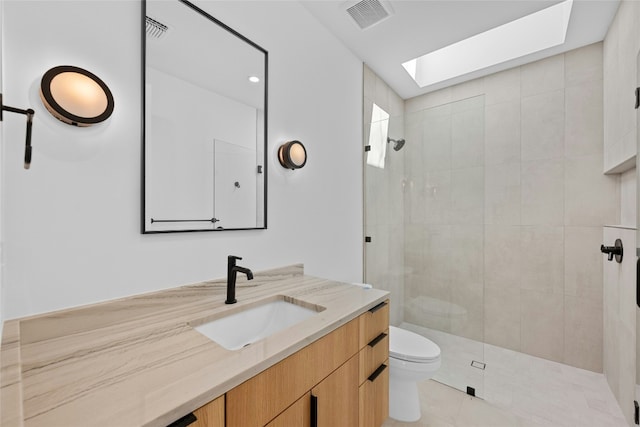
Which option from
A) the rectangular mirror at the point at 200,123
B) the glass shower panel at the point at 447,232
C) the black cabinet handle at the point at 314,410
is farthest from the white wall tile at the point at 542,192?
the black cabinet handle at the point at 314,410

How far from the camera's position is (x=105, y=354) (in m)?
0.76

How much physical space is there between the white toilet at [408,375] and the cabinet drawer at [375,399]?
12.0 inches

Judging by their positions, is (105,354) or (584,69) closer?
(105,354)

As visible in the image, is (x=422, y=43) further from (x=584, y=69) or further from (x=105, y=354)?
(x=105, y=354)

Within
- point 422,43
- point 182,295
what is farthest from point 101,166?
point 422,43

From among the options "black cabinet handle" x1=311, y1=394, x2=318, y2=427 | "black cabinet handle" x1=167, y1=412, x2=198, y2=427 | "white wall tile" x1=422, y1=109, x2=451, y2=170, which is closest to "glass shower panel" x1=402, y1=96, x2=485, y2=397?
"white wall tile" x1=422, y1=109, x2=451, y2=170

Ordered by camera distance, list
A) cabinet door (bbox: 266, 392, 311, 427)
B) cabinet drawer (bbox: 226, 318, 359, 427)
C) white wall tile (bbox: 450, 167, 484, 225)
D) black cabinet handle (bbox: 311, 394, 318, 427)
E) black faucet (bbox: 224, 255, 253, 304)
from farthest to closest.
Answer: white wall tile (bbox: 450, 167, 484, 225), black faucet (bbox: 224, 255, 253, 304), black cabinet handle (bbox: 311, 394, 318, 427), cabinet door (bbox: 266, 392, 311, 427), cabinet drawer (bbox: 226, 318, 359, 427)

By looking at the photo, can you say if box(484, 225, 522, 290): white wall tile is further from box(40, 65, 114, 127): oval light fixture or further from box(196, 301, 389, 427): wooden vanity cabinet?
box(40, 65, 114, 127): oval light fixture

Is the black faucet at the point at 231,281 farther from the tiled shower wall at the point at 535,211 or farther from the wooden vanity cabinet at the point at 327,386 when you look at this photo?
the tiled shower wall at the point at 535,211

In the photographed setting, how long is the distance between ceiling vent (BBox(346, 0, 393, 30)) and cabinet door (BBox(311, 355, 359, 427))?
6.66 feet

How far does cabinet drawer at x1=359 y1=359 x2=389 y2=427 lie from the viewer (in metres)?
1.21

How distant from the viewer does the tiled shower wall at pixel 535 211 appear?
218 centimetres

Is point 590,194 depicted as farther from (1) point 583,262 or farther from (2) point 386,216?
(2) point 386,216

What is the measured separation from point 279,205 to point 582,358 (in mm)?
2679
